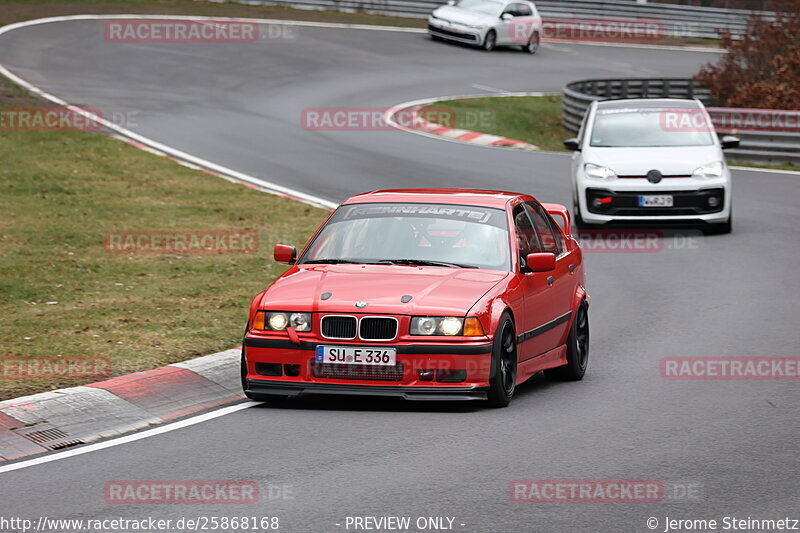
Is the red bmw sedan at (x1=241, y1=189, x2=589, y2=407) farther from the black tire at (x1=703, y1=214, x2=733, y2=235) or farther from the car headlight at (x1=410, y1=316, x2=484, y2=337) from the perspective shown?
the black tire at (x1=703, y1=214, x2=733, y2=235)

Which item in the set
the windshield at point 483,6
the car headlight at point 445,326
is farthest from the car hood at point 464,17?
the car headlight at point 445,326

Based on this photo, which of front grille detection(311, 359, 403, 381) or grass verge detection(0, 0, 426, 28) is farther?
grass verge detection(0, 0, 426, 28)

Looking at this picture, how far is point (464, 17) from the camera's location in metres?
43.5

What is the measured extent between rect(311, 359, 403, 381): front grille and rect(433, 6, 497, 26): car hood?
35.3 metres

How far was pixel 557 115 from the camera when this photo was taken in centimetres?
3359

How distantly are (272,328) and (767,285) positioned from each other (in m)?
7.52

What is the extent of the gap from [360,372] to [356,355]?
118 millimetres

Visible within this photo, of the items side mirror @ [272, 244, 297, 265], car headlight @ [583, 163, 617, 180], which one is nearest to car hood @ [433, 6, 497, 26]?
car headlight @ [583, 163, 617, 180]

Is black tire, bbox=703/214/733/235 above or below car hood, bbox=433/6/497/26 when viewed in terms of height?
below

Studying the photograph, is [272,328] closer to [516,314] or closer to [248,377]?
[248,377]

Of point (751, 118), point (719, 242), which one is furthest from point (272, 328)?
point (751, 118)

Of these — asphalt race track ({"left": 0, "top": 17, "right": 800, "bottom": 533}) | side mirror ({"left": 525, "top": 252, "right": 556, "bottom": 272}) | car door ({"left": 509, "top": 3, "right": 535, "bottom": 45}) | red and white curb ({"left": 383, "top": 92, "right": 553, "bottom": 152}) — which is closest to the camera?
asphalt race track ({"left": 0, "top": 17, "right": 800, "bottom": 533})

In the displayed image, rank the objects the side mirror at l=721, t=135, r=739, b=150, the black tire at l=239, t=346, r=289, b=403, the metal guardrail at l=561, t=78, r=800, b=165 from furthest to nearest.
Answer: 1. the metal guardrail at l=561, t=78, r=800, b=165
2. the side mirror at l=721, t=135, r=739, b=150
3. the black tire at l=239, t=346, r=289, b=403

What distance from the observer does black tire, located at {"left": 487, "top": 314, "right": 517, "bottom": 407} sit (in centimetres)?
901
